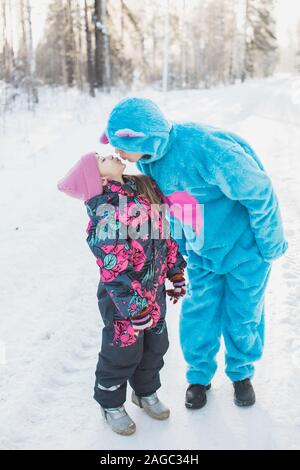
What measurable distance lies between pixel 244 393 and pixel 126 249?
111 cm

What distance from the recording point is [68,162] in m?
8.12

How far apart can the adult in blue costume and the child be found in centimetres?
12

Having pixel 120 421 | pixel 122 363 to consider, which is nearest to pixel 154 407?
pixel 120 421

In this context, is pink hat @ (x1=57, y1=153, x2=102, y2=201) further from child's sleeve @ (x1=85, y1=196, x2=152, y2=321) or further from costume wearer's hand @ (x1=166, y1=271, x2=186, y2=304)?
costume wearer's hand @ (x1=166, y1=271, x2=186, y2=304)

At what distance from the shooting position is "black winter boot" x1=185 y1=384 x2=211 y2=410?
2.82m

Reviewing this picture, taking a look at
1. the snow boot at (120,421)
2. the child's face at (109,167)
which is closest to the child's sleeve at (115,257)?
the child's face at (109,167)

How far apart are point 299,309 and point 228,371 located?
1.06 m

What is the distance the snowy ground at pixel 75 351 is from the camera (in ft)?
8.54

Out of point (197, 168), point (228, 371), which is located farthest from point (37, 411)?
point (197, 168)

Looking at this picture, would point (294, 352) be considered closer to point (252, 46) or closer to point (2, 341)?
point (2, 341)

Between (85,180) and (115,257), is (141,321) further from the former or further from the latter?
(85,180)

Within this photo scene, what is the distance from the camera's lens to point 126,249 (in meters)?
2.37

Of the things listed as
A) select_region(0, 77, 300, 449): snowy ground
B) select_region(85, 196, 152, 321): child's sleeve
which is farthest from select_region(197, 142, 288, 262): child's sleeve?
Result: select_region(0, 77, 300, 449): snowy ground

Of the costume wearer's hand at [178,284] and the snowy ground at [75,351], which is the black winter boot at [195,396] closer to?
the snowy ground at [75,351]
